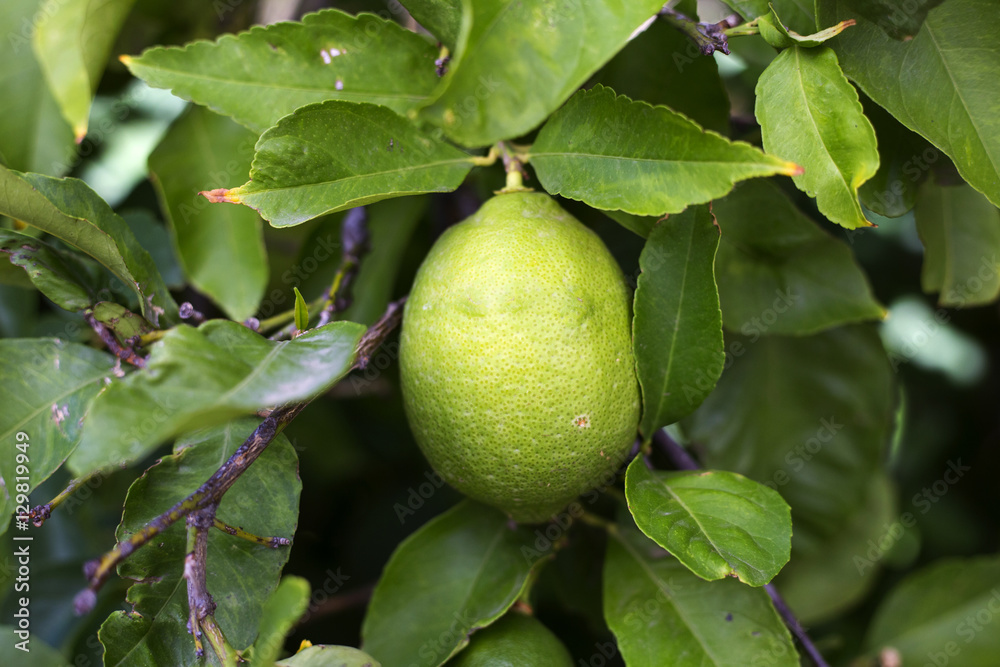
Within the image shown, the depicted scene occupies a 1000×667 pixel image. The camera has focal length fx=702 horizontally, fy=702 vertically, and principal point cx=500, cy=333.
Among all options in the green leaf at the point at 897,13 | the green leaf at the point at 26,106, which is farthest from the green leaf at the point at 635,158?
the green leaf at the point at 26,106

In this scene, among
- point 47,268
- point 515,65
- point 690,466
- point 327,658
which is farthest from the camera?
point 690,466

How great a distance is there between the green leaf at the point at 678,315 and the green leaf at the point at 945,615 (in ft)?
2.24

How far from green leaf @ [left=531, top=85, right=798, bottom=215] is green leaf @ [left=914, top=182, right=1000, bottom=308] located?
0.46 m

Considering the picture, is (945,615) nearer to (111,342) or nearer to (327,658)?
(327,658)

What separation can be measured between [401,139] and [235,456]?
1.05 feet

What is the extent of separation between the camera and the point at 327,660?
56cm

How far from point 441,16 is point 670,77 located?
10.2 inches

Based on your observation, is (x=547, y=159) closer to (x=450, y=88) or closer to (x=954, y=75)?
(x=450, y=88)

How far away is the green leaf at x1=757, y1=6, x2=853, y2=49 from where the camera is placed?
577 millimetres

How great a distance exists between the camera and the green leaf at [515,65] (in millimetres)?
421

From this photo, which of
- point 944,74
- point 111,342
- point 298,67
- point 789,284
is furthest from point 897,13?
point 111,342

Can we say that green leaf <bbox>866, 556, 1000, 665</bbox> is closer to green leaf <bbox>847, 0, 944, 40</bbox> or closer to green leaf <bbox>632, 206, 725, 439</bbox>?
green leaf <bbox>632, 206, 725, 439</bbox>

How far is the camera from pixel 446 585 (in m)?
0.75

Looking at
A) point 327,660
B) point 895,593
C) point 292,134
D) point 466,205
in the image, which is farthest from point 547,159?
point 895,593
